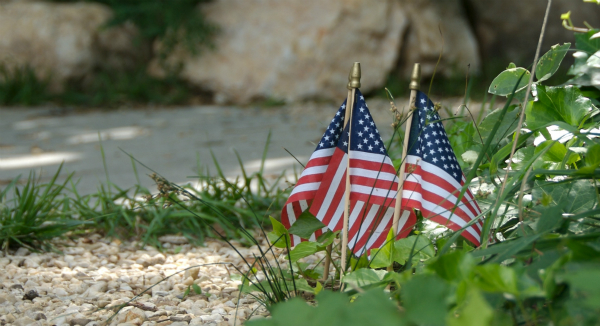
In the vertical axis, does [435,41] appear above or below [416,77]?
above

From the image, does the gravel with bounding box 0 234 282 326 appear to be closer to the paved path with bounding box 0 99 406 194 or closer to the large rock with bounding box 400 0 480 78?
the paved path with bounding box 0 99 406 194

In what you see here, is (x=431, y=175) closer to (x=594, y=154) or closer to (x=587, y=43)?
(x=594, y=154)

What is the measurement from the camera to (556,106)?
1367mm

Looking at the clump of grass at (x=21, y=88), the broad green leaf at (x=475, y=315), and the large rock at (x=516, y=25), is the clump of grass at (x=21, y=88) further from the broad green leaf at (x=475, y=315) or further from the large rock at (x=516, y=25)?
the broad green leaf at (x=475, y=315)

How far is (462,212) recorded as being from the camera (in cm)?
119

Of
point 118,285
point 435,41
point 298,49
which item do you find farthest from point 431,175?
point 435,41

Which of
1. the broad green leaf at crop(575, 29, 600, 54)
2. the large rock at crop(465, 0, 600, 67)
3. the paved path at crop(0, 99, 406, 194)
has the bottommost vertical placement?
the paved path at crop(0, 99, 406, 194)

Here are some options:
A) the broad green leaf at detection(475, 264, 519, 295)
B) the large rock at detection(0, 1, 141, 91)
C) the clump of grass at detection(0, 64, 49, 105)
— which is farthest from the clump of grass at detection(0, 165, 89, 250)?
the large rock at detection(0, 1, 141, 91)

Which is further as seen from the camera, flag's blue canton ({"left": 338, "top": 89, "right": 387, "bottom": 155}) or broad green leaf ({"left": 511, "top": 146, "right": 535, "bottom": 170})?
broad green leaf ({"left": 511, "top": 146, "right": 535, "bottom": 170})

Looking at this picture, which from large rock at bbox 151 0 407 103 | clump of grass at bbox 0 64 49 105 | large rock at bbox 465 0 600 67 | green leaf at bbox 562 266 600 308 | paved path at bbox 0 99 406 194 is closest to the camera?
green leaf at bbox 562 266 600 308

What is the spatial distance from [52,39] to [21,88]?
0.61 metres

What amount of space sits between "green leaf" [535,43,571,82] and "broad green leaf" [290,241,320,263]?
71 centimetres

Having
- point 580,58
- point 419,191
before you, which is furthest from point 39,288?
point 580,58

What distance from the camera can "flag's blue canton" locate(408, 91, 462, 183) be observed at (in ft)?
4.00
